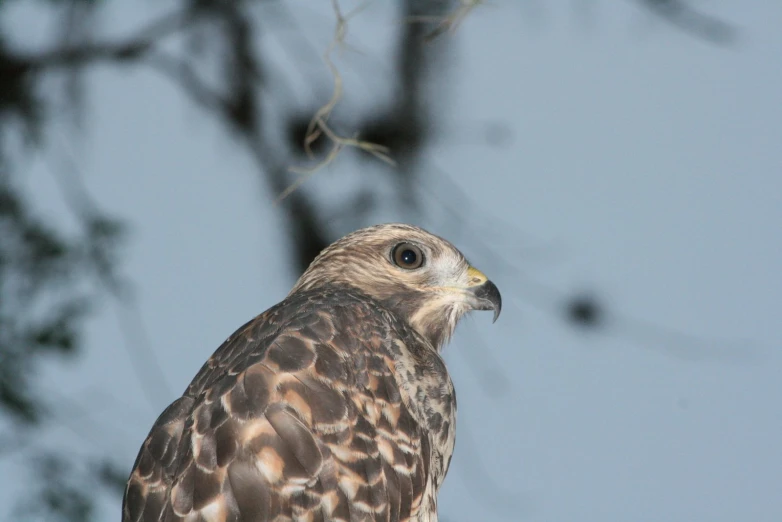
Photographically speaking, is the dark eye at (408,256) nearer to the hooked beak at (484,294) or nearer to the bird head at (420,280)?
the bird head at (420,280)

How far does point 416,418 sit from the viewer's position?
3.14 meters

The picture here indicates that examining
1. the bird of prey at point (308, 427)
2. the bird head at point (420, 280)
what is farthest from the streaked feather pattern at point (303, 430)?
the bird head at point (420, 280)

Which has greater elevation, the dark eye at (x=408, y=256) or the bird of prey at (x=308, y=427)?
the bird of prey at (x=308, y=427)

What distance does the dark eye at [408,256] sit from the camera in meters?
3.67

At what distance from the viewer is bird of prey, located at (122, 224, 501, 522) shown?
2689mm

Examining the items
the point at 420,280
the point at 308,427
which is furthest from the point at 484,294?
the point at 308,427

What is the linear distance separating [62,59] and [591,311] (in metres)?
3.10

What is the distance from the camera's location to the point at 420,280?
365cm

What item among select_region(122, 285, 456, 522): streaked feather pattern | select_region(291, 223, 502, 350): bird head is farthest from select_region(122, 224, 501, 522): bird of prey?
select_region(291, 223, 502, 350): bird head

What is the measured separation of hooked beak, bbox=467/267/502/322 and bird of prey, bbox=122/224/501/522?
0.23m

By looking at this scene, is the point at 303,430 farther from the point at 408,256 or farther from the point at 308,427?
the point at 408,256

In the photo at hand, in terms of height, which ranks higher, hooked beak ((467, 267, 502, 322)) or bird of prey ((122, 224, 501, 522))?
bird of prey ((122, 224, 501, 522))

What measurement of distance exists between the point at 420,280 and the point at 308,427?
97 centimetres

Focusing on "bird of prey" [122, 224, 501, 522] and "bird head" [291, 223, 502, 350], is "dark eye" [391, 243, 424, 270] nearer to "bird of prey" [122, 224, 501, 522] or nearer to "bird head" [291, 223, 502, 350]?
"bird head" [291, 223, 502, 350]
